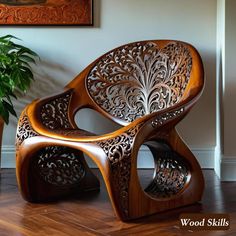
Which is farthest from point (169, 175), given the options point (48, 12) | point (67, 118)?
point (48, 12)

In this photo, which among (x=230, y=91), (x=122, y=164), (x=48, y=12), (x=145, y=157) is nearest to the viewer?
(x=122, y=164)

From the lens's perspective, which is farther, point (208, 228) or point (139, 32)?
point (139, 32)

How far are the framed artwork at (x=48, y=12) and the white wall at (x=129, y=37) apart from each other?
5 cm

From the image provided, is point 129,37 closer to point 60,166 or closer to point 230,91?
point 230,91

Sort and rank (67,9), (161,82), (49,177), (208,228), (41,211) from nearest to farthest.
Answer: (208,228)
(41,211)
(49,177)
(161,82)
(67,9)

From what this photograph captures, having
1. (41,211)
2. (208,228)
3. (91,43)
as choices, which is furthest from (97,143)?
(91,43)

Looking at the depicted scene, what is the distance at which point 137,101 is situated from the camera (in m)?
2.81

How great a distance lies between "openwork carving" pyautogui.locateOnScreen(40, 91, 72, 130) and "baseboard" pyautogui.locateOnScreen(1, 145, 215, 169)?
2.27 feet

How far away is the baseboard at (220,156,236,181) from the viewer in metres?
2.90

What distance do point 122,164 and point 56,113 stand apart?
677 mm

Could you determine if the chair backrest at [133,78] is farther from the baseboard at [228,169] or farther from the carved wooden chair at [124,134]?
the baseboard at [228,169]

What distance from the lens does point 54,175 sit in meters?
2.59

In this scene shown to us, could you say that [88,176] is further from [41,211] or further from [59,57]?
[59,57]

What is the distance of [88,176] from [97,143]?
615 millimetres
